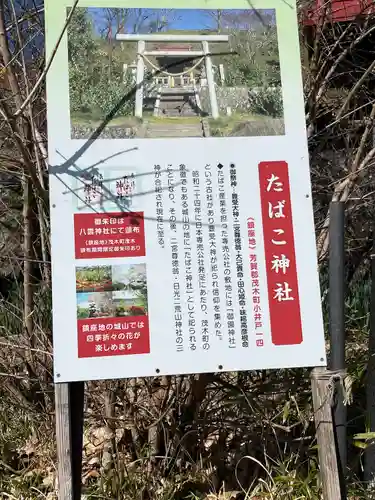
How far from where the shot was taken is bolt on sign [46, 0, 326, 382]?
2576 mm

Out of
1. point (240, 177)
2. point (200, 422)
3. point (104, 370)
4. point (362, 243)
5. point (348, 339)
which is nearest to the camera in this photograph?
point (104, 370)

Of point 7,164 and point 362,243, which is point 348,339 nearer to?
point 362,243

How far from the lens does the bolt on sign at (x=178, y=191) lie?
2.58 m

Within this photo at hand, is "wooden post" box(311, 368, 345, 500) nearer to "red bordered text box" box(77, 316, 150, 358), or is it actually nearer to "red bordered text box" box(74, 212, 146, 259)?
"red bordered text box" box(77, 316, 150, 358)

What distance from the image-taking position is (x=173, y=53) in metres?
2.82

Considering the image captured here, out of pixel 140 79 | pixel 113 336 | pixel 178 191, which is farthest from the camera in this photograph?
pixel 140 79

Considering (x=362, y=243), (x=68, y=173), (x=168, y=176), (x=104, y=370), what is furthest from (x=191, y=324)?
(x=362, y=243)

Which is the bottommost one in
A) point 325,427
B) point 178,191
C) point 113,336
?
point 325,427

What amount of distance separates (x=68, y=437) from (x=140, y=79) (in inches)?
62.8

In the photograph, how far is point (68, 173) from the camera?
8.61ft

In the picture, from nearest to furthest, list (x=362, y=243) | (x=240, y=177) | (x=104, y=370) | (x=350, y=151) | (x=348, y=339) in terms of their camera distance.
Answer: (x=104, y=370) < (x=240, y=177) < (x=350, y=151) < (x=348, y=339) < (x=362, y=243)

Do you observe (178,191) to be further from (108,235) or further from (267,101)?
(267,101)

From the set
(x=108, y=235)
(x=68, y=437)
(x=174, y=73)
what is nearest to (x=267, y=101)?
(x=174, y=73)

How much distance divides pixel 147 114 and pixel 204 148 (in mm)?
296
